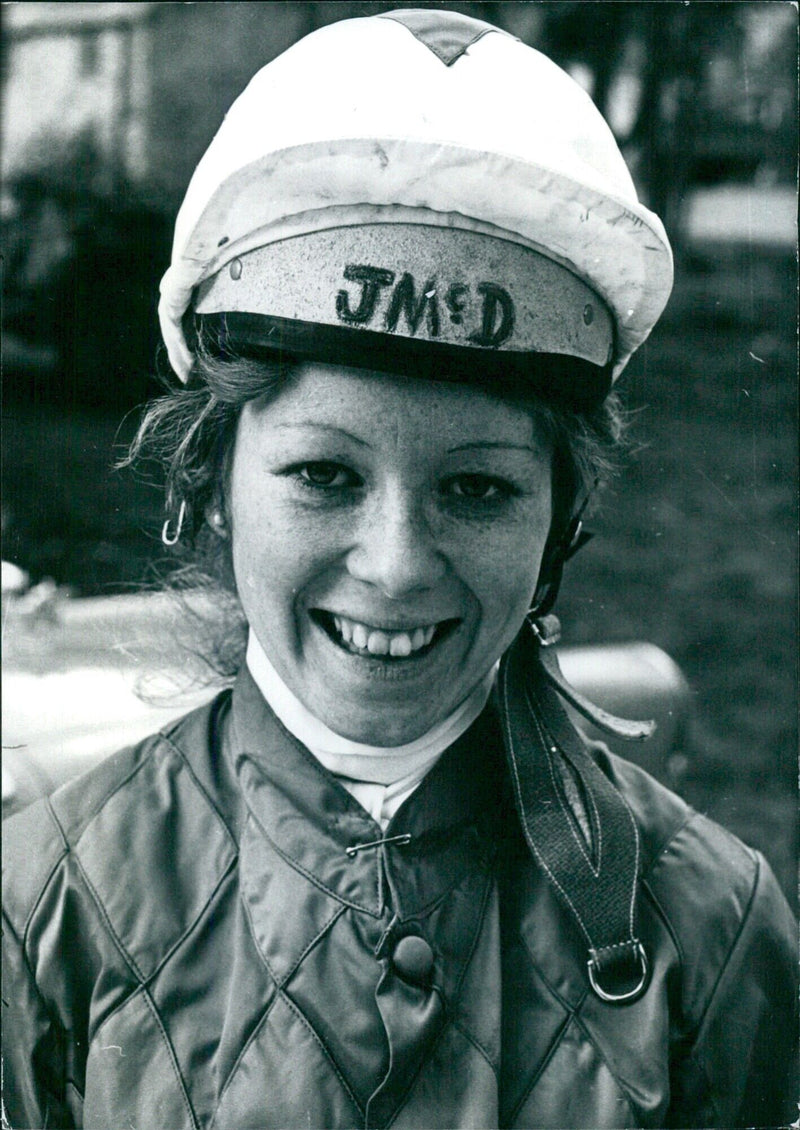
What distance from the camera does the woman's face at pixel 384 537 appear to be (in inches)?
65.9

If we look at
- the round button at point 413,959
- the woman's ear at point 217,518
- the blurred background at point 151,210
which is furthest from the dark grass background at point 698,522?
the round button at point 413,959

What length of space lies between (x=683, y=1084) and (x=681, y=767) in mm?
1186

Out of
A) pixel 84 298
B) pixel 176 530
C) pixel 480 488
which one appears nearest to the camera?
pixel 480 488

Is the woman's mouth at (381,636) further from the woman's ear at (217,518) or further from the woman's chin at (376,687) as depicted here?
the woman's ear at (217,518)

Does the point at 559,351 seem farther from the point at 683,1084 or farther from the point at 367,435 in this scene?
the point at 683,1084

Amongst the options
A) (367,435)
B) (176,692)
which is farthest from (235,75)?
(176,692)

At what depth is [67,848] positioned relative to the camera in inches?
74.4

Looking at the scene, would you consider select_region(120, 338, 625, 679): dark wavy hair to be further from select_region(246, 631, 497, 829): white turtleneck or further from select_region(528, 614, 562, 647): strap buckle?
select_region(246, 631, 497, 829): white turtleneck

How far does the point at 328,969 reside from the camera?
1780mm

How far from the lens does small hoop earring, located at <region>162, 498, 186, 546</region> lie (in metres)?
2.09

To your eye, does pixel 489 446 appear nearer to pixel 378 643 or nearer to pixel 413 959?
pixel 378 643

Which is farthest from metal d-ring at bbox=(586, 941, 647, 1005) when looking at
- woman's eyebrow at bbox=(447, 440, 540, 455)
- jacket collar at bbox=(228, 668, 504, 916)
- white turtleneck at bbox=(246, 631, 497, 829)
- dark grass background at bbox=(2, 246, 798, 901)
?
woman's eyebrow at bbox=(447, 440, 540, 455)

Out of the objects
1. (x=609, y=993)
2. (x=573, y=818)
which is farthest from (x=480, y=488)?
(x=609, y=993)

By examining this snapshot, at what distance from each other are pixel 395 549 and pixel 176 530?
60 cm
